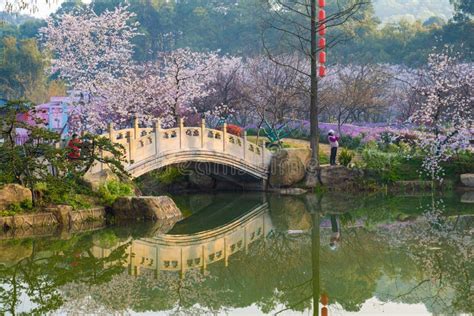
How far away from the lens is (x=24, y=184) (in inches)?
599

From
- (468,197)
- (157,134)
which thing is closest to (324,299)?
(157,134)

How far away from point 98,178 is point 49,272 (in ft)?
17.7

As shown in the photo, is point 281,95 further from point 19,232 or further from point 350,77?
point 19,232

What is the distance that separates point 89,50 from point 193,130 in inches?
308

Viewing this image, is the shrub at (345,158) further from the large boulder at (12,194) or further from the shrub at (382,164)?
the large boulder at (12,194)

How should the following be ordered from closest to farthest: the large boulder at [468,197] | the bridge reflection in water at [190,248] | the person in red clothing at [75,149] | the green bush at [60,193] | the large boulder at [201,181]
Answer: the bridge reflection in water at [190,248] → the green bush at [60,193] → the person in red clothing at [75,149] → the large boulder at [468,197] → the large boulder at [201,181]

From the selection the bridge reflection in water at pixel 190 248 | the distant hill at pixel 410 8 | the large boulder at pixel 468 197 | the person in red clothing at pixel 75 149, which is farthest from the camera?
the distant hill at pixel 410 8

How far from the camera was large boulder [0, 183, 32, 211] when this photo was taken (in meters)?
14.7

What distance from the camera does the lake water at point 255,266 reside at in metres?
9.39

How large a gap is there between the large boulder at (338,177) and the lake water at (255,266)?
14.5 ft

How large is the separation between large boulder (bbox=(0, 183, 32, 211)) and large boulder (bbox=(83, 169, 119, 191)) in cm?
152

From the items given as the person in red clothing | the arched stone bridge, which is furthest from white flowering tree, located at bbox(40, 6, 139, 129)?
the person in red clothing

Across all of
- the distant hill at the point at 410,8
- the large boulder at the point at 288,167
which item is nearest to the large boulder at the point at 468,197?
the large boulder at the point at 288,167

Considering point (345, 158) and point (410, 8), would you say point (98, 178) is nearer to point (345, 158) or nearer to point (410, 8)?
point (345, 158)
